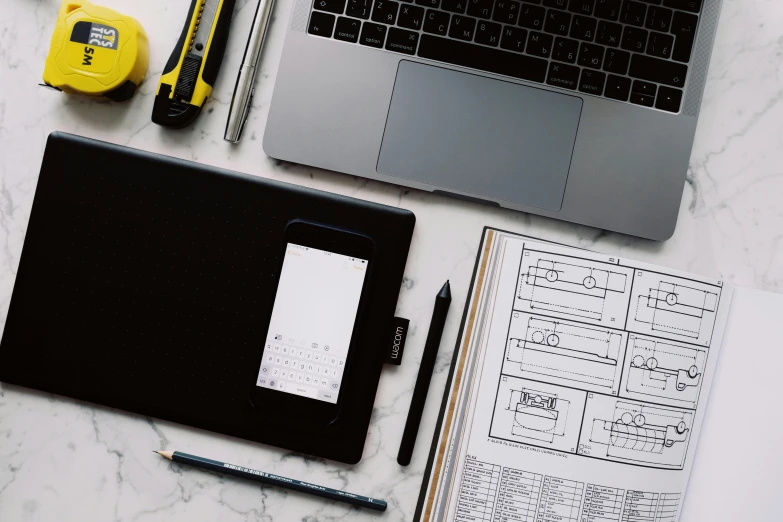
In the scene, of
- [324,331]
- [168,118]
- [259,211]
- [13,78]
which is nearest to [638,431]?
[324,331]

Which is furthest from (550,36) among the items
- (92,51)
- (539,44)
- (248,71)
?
(92,51)

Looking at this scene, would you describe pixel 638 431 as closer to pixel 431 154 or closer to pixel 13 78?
pixel 431 154

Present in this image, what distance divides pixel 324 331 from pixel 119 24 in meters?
0.34

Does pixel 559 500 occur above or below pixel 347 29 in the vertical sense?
below

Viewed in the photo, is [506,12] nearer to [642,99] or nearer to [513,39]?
[513,39]

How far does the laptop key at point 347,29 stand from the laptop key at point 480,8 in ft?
0.34

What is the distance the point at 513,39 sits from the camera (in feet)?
1.91

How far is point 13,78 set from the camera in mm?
619

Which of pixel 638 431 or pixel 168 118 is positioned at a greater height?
pixel 168 118

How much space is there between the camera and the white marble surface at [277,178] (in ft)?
1.98

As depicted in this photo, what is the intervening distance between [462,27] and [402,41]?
2.2 inches

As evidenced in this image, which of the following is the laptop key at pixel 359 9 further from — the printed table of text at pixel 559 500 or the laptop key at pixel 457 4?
the printed table of text at pixel 559 500

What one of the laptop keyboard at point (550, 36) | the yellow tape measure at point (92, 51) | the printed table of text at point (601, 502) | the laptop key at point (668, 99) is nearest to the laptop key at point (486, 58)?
the laptop keyboard at point (550, 36)

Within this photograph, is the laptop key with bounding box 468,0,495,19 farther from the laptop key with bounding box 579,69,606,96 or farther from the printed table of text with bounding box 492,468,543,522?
the printed table of text with bounding box 492,468,543,522
